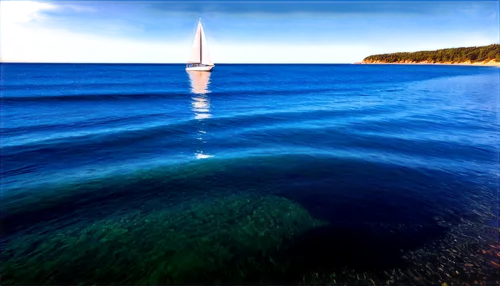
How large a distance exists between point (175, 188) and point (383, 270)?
27.9 feet

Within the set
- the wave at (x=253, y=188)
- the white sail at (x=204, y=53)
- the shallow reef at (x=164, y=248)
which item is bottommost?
the shallow reef at (x=164, y=248)

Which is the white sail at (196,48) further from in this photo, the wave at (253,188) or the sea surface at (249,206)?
the wave at (253,188)

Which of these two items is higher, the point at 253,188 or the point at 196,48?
the point at 196,48

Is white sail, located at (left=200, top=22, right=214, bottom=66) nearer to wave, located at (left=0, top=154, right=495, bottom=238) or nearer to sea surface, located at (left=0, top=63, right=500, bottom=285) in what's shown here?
sea surface, located at (left=0, top=63, right=500, bottom=285)

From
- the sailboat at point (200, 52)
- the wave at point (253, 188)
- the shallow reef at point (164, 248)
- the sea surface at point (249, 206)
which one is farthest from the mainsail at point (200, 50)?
the shallow reef at point (164, 248)

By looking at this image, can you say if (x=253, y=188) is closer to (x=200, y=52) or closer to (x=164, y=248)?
(x=164, y=248)

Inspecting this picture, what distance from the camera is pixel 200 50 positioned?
98.2 metres

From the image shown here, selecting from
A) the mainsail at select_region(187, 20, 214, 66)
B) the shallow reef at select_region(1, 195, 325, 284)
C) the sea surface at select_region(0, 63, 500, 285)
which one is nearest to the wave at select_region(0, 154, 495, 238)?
the sea surface at select_region(0, 63, 500, 285)

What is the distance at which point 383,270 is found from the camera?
23.2 ft

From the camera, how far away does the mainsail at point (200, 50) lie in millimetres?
94000

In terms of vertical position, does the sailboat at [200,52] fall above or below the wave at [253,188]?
above

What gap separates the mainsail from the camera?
9400 cm

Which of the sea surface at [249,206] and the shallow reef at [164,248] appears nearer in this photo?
the shallow reef at [164,248]

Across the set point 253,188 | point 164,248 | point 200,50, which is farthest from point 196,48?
point 164,248
